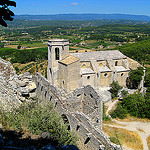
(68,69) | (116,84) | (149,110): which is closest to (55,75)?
(68,69)

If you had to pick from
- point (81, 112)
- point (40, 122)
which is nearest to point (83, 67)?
point (81, 112)

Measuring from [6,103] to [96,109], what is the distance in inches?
298

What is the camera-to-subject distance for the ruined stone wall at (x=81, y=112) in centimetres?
945

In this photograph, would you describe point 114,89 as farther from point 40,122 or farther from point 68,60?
point 40,122

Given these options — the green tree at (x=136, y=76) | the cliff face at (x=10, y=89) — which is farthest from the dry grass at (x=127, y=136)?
the green tree at (x=136, y=76)

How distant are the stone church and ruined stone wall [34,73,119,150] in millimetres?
7415

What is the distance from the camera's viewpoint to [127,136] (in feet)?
58.8

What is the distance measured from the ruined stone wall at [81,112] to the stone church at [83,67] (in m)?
7.42

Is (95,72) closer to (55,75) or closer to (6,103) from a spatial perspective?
(55,75)

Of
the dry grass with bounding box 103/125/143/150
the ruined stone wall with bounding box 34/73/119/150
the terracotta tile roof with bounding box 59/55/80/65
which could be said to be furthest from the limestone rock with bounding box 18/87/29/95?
the terracotta tile roof with bounding box 59/55/80/65

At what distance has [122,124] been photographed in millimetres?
20469

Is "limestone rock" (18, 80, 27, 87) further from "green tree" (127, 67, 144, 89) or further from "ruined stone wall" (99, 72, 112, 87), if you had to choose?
"green tree" (127, 67, 144, 89)

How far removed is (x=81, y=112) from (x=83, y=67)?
17.4 m

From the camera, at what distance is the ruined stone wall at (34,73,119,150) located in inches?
372
